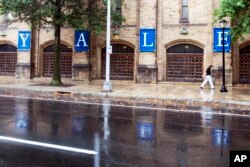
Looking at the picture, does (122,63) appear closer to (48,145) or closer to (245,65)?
(245,65)

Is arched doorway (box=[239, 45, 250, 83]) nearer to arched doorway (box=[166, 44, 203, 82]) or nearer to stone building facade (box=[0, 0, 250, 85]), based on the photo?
stone building facade (box=[0, 0, 250, 85])

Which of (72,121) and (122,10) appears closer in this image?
(72,121)

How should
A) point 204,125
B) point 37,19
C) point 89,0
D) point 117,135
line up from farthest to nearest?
point 89,0 < point 37,19 < point 204,125 < point 117,135

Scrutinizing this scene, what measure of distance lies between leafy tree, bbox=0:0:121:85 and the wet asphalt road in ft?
31.1

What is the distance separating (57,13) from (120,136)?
1497 centimetres

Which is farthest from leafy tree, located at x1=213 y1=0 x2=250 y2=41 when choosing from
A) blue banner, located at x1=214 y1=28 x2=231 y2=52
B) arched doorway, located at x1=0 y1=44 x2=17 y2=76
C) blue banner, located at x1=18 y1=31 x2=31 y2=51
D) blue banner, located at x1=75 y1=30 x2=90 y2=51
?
arched doorway, located at x1=0 y1=44 x2=17 y2=76

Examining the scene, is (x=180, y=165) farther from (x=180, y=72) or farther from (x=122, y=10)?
(x=122, y=10)

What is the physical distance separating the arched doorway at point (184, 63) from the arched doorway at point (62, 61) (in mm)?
8097

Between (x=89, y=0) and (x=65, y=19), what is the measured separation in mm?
3064

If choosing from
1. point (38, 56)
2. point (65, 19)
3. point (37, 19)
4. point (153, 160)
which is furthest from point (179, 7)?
point (153, 160)

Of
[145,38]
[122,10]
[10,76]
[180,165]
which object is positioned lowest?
[180,165]

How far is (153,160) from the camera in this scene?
595 cm

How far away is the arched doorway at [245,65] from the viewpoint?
79.4 ft

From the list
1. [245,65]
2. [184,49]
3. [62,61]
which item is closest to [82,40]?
[62,61]
